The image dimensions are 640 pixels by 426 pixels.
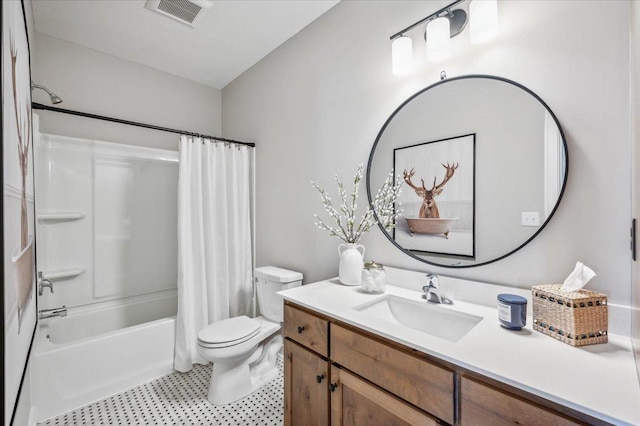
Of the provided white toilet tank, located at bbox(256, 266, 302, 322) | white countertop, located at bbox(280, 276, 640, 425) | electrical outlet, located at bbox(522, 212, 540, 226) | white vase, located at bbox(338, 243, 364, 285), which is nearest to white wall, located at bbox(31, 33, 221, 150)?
white toilet tank, located at bbox(256, 266, 302, 322)

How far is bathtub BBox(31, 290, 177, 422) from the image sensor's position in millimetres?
1708

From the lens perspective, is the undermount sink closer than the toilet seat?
Yes

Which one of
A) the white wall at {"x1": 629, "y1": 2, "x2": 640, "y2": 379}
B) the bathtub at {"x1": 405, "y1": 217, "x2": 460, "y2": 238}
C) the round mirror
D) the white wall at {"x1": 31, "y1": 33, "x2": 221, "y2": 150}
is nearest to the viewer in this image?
the white wall at {"x1": 629, "y1": 2, "x2": 640, "y2": 379}

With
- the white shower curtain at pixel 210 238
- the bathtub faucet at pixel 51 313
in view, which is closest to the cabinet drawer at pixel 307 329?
the white shower curtain at pixel 210 238

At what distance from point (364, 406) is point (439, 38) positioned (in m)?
1.60

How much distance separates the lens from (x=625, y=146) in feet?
3.30

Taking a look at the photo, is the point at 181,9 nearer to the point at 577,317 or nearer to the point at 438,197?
the point at 438,197

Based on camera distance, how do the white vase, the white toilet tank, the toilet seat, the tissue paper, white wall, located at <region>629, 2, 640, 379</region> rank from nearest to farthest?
white wall, located at <region>629, 2, 640, 379</region> → the tissue paper → the white vase → the toilet seat → the white toilet tank

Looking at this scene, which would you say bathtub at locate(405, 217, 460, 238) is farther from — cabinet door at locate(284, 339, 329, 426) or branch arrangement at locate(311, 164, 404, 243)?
cabinet door at locate(284, 339, 329, 426)

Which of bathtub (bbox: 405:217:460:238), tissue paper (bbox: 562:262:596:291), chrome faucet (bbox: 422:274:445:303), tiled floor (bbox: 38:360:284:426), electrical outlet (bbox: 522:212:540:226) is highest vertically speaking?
electrical outlet (bbox: 522:212:540:226)

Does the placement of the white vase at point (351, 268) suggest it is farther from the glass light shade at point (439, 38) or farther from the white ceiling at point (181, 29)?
the white ceiling at point (181, 29)

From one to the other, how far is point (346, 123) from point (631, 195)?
4.50 ft

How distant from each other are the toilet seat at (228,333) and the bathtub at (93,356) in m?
0.54

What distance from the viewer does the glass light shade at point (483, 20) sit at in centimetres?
124
